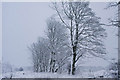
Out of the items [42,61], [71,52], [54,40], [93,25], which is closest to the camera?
[93,25]

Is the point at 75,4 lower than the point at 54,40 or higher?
higher

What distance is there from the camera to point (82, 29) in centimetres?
2330

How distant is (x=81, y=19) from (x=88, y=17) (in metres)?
0.79

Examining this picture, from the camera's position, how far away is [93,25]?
22.6 m

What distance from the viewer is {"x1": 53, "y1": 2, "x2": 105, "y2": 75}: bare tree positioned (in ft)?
74.8

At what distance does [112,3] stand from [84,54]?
1280 centimetres

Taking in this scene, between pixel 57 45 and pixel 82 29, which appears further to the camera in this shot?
pixel 57 45

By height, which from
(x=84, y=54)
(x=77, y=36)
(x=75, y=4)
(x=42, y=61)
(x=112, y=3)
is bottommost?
(x=42, y=61)

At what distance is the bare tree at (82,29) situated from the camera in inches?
898

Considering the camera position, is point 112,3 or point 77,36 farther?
point 77,36

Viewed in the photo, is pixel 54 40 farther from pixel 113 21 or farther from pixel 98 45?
pixel 113 21

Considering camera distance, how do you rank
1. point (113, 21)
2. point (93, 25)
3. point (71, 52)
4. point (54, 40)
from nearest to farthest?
point (113, 21)
point (93, 25)
point (71, 52)
point (54, 40)

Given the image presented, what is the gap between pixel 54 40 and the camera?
31.5 meters

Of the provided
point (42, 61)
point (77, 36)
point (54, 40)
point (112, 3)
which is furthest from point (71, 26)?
point (42, 61)
